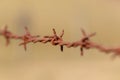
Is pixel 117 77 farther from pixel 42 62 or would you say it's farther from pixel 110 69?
pixel 42 62

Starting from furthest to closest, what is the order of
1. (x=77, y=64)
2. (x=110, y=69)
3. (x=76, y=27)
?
(x=76, y=27) → (x=77, y=64) → (x=110, y=69)
